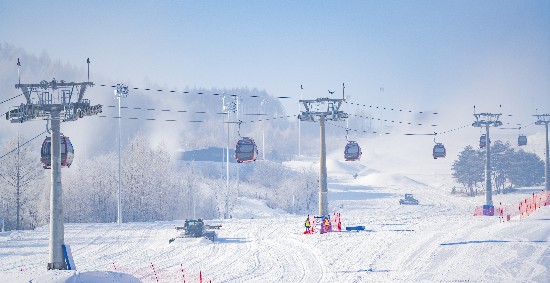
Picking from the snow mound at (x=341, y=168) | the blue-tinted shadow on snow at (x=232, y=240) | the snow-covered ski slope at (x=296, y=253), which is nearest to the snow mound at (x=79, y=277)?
the snow-covered ski slope at (x=296, y=253)

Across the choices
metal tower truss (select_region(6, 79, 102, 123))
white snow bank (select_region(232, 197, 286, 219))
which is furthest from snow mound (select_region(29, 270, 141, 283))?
white snow bank (select_region(232, 197, 286, 219))

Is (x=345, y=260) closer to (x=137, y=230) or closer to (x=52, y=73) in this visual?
(x=137, y=230)

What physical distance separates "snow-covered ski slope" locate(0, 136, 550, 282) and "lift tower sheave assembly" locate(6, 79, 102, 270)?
1530 mm

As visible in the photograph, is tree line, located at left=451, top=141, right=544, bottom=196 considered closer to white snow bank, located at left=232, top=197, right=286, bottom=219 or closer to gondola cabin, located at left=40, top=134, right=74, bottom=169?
white snow bank, located at left=232, top=197, right=286, bottom=219

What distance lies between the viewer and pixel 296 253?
25.5 metres

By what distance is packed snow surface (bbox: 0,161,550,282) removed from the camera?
19.0m

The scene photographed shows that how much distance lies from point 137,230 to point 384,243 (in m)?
20.6

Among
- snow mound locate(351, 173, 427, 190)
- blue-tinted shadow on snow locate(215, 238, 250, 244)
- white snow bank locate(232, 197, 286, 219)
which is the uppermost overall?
blue-tinted shadow on snow locate(215, 238, 250, 244)

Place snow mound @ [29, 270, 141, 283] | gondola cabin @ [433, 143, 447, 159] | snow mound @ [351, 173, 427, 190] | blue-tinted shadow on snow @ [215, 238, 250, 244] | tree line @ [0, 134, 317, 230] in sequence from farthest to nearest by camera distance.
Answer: snow mound @ [351, 173, 427, 190], tree line @ [0, 134, 317, 230], gondola cabin @ [433, 143, 447, 159], blue-tinted shadow on snow @ [215, 238, 250, 244], snow mound @ [29, 270, 141, 283]

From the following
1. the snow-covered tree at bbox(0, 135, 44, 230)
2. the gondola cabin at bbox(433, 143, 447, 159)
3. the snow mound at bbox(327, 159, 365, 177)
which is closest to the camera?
the gondola cabin at bbox(433, 143, 447, 159)

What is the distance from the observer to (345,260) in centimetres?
2273

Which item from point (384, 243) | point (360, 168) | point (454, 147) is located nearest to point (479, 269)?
point (384, 243)

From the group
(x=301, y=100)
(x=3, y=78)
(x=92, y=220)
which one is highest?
(x=3, y=78)

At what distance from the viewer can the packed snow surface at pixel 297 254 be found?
19.0m
